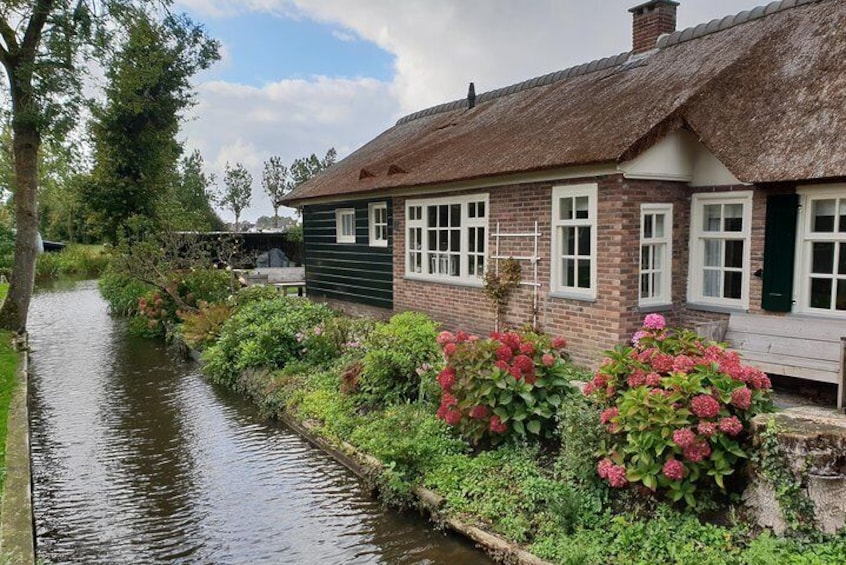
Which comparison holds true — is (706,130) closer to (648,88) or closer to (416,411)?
(648,88)

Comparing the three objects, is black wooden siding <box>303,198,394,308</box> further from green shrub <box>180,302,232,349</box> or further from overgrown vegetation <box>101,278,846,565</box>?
overgrown vegetation <box>101,278,846,565</box>

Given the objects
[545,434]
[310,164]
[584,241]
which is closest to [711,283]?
[584,241]

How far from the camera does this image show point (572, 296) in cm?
846

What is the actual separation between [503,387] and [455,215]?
5579 millimetres

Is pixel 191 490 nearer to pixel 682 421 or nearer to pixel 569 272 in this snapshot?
pixel 682 421

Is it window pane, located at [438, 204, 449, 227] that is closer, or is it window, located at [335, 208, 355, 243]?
window pane, located at [438, 204, 449, 227]

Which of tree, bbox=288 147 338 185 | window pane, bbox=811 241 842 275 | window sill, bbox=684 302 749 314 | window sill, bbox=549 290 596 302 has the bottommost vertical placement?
window sill, bbox=684 302 749 314

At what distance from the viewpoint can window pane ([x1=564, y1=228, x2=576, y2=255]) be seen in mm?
8562

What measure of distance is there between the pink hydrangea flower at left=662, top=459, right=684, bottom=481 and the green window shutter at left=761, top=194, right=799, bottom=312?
404 centimetres

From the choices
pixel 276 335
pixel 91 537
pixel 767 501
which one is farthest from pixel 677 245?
pixel 91 537

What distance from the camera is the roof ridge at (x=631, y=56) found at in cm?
927

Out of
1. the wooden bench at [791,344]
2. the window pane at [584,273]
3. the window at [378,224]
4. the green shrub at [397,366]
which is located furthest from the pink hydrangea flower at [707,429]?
the window at [378,224]

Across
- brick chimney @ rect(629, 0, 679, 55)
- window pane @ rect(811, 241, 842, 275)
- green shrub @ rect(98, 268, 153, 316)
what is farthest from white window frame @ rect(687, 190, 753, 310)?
green shrub @ rect(98, 268, 153, 316)

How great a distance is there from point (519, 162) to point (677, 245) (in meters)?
2.48
